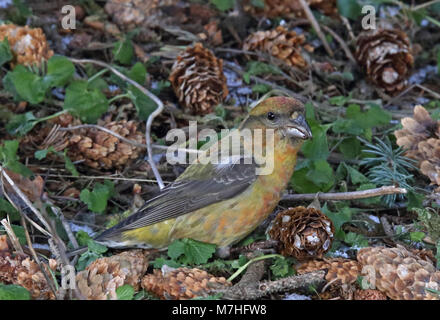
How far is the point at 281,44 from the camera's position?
14.9 feet

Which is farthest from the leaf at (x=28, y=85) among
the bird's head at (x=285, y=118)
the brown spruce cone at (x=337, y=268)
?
the brown spruce cone at (x=337, y=268)

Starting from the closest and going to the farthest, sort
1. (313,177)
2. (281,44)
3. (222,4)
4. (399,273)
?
(399,273)
(313,177)
(281,44)
(222,4)

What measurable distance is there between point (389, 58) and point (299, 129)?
1499mm

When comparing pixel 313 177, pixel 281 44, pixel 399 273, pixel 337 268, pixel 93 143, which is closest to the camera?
pixel 399 273

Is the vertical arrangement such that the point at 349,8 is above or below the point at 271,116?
above

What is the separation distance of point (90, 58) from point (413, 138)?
2261 millimetres

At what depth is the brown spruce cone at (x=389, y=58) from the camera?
4.45m

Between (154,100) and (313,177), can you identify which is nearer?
(313,177)

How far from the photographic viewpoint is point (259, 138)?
11.2 ft

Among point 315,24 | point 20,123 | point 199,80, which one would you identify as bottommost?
point 20,123

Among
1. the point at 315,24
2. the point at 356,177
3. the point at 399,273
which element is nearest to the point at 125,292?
the point at 399,273

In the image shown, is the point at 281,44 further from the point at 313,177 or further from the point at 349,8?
the point at 313,177

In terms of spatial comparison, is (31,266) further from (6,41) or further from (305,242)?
(6,41)

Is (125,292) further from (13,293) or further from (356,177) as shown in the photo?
(356,177)
